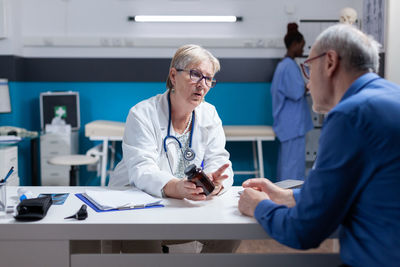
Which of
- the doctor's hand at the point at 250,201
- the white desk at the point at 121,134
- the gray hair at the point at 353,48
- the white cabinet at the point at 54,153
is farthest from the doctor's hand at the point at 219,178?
the white cabinet at the point at 54,153

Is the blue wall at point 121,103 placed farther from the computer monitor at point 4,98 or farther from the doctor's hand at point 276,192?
the doctor's hand at point 276,192

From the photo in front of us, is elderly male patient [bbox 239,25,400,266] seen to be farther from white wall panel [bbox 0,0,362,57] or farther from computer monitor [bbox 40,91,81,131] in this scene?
computer monitor [bbox 40,91,81,131]

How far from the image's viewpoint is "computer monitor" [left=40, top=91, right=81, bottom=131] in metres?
4.62

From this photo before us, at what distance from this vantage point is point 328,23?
491 centimetres

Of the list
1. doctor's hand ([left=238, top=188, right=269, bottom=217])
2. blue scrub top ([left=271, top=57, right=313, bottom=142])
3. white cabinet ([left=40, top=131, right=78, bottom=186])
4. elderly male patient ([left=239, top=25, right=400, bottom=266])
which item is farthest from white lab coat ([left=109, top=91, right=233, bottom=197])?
white cabinet ([left=40, top=131, right=78, bottom=186])

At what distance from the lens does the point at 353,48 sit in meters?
1.21

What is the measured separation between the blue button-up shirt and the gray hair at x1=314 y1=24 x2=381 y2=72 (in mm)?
75

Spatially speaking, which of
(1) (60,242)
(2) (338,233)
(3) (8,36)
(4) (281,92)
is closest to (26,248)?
(1) (60,242)

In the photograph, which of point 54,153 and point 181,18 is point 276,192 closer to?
point 54,153

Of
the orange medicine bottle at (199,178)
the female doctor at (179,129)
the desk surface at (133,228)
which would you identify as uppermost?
the female doctor at (179,129)

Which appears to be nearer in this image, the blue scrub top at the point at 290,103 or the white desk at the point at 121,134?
the white desk at the point at 121,134

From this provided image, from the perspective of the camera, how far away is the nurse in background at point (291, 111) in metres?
4.38

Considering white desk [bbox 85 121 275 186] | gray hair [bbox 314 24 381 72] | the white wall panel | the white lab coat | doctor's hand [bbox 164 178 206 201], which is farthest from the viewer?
the white wall panel

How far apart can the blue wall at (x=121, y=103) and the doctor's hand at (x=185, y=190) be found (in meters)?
3.31
